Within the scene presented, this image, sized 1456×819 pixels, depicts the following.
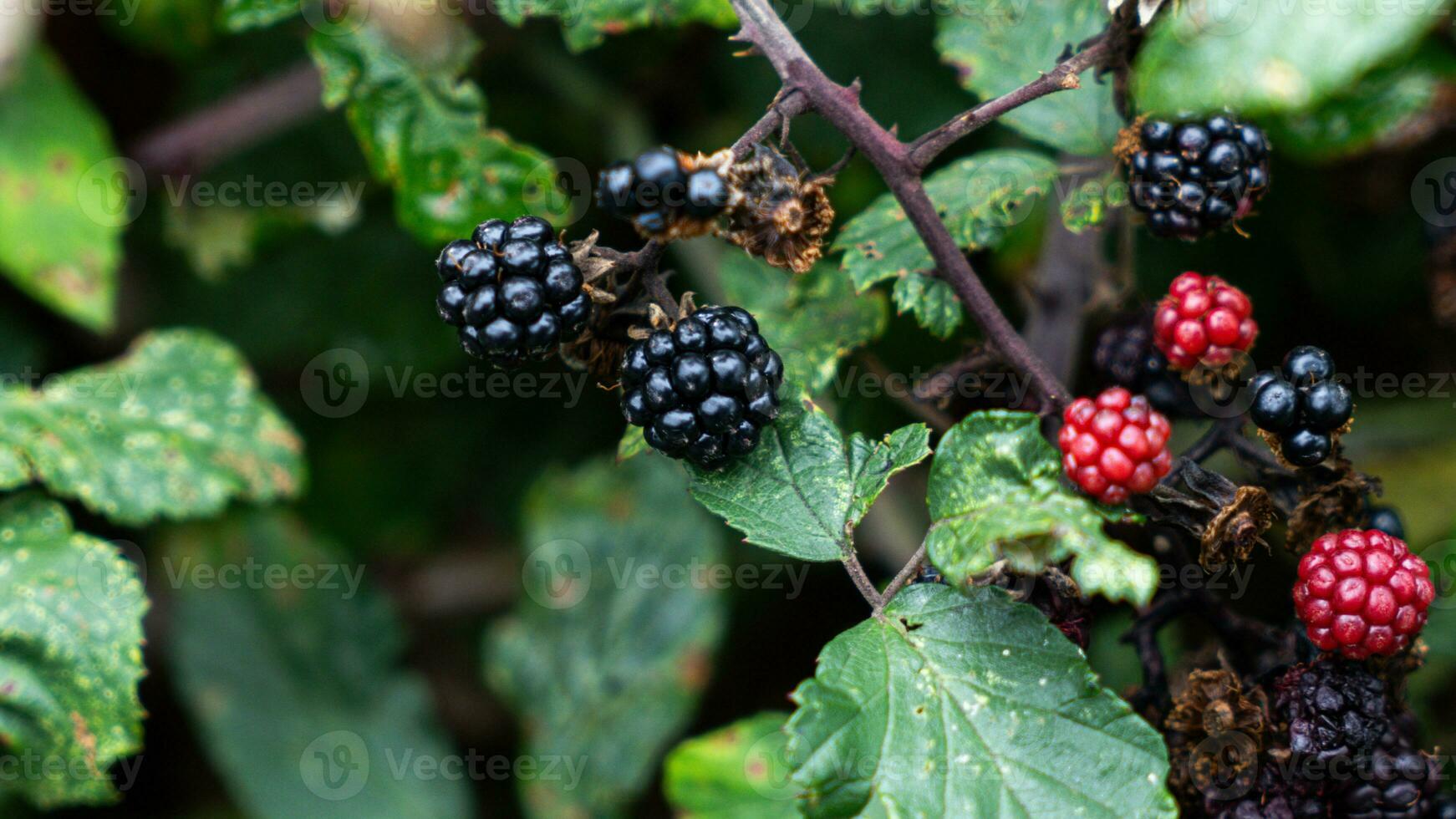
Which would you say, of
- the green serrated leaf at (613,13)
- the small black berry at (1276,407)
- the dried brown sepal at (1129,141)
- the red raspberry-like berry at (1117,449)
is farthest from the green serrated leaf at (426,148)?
the small black berry at (1276,407)

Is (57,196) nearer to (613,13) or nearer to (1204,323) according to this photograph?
(613,13)

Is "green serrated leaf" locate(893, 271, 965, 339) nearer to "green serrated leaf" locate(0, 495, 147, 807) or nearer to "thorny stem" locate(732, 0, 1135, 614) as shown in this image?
"thorny stem" locate(732, 0, 1135, 614)

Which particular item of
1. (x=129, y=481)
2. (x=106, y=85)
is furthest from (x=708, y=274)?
(x=106, y=85)

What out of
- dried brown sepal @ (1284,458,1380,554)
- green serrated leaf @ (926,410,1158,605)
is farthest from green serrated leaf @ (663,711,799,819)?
dried brown sepal @ (1284,458,1380,554)

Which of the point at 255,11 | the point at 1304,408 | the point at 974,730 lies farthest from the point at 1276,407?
the point at 255,11

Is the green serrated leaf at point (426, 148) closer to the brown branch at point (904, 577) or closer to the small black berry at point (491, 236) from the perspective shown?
the small black berry at point (491, 236)

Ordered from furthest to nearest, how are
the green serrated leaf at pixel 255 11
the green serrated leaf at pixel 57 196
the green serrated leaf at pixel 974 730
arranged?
1. the green serrated leaf at pixel 57 196
2. the green serrated leaf at pixel 255 11
3. the green serrated leaf at pixel 974 730
